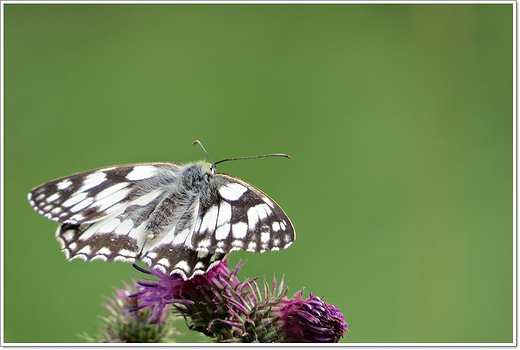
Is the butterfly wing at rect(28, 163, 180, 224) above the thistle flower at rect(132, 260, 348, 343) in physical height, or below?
above

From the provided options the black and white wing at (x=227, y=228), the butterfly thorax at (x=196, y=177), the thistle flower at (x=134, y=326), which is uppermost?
the butterfly thorax at (x=196, y=177)

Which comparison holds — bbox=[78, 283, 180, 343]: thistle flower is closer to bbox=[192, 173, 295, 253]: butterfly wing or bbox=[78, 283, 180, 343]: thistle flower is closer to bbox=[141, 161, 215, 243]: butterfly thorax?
bbox=[141, 161, 215, 243]: butterfly thorax

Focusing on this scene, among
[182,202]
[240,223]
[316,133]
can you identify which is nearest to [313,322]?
[240,223]

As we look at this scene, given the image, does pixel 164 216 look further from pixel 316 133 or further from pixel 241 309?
pixel 316 133

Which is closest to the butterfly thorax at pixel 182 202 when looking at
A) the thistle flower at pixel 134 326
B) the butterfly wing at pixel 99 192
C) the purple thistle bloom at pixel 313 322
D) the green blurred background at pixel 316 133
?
the butterfly wing at pixel 99 192

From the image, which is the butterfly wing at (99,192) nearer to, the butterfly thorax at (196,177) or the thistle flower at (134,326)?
the butterfly thorax at (196,177)

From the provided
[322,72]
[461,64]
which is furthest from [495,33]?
[322,72]

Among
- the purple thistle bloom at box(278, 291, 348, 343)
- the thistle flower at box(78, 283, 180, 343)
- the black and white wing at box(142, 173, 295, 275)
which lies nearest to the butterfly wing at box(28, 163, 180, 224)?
the black and white wing at box(142, 173, 295, 275)
